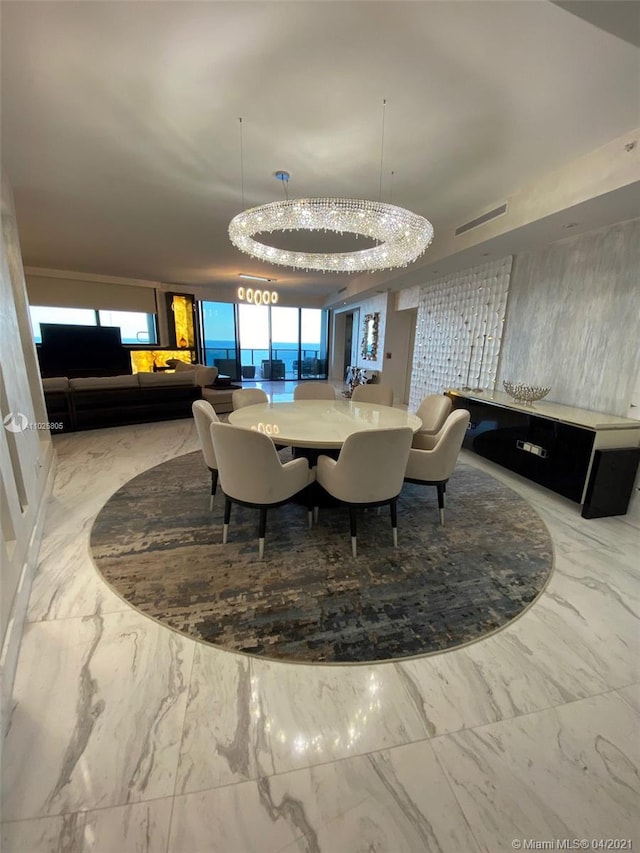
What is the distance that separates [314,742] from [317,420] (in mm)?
1998

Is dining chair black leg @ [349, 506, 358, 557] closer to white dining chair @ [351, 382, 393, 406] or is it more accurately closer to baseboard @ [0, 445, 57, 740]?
baseboard @ [0, 445, 57, 740]

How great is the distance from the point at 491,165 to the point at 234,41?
82.5 inches

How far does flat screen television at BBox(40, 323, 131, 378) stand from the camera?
7.11m

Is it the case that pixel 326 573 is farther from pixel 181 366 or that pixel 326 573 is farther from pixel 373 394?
pixel 181 366

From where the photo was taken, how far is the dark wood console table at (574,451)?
2.76 meters

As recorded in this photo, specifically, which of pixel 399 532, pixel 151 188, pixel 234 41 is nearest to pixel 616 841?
pixel 399 532

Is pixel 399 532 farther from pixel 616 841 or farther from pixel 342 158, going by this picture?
pixel 342 158

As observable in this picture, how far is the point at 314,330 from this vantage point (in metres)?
11.4

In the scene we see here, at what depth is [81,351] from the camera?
24.3ft

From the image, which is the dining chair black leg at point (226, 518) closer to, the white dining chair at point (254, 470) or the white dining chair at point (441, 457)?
the white dining chair at point (254, 470)

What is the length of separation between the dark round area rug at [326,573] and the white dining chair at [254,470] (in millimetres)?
310

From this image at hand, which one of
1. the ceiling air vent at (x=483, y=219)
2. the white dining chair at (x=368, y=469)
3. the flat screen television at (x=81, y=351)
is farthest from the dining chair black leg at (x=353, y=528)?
the flat screen television at (x=81, y=351)

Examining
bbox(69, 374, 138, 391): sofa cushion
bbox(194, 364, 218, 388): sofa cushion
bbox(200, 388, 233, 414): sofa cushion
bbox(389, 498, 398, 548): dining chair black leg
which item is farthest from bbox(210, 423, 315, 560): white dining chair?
bbox(194, 364, 218, 388): sofa cushion

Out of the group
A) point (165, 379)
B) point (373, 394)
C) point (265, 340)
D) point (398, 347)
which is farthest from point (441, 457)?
point (265, 340)
